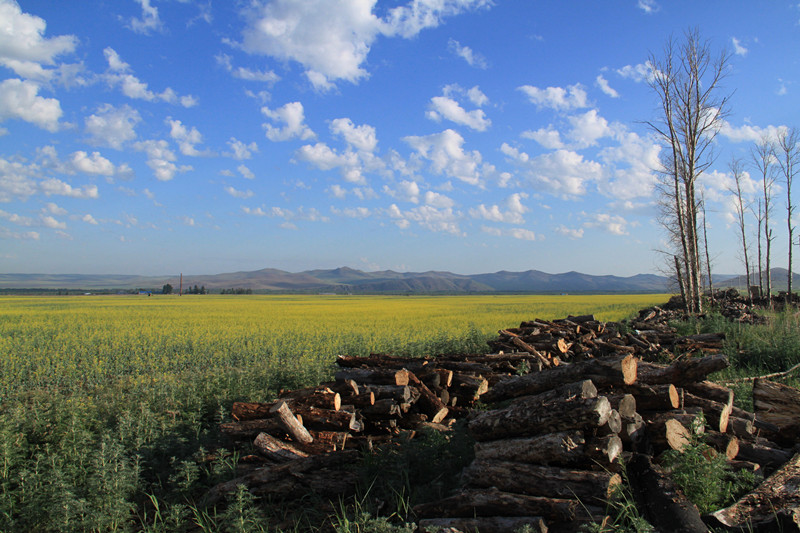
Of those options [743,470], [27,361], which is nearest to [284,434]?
[743,470]

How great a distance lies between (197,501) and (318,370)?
14.6ft

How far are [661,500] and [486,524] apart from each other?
57.3 inches

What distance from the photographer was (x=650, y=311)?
22.0 meters

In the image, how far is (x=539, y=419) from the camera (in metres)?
4.30

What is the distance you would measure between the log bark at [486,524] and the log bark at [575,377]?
228 cm

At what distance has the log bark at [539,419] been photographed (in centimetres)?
401

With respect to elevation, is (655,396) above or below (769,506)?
above

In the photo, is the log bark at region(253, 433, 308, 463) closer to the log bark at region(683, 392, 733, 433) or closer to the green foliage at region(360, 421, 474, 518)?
the green foliage at region(360, 421, 474, 518)

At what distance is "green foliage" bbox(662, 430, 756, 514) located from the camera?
3.70 meters

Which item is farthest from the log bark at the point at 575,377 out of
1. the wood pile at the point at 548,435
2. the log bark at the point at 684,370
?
the log bark at the point at 684,370

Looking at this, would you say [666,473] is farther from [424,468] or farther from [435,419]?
[435,419]

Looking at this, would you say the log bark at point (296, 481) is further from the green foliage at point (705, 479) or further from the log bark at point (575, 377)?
the green foliage at point (705, 479)

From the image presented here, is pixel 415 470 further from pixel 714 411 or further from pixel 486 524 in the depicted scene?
pixel 714 411

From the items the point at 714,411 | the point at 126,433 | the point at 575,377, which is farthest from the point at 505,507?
the point at 126,433
